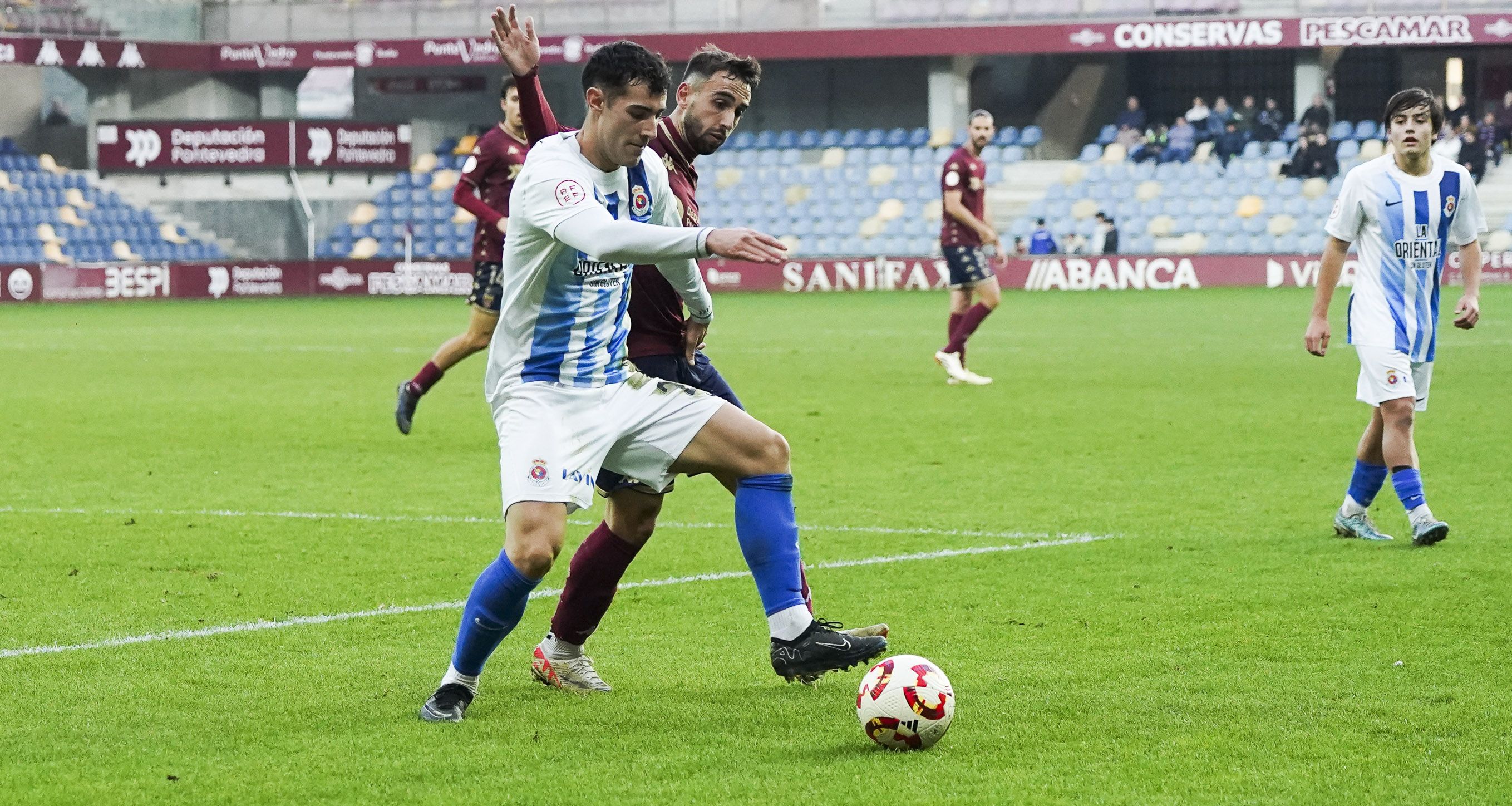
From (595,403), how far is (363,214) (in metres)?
34.8

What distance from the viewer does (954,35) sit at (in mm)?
35781

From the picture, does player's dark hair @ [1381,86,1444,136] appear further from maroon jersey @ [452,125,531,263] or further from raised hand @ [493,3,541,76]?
maroon jersey @ [452,125,531,263]

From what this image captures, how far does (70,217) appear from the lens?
121 feet

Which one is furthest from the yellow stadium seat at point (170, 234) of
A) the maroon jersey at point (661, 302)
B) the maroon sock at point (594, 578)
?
the maroon sock at point (594, 578)

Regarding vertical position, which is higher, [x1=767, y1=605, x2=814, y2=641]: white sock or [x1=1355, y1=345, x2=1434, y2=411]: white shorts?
[x1=1355, y1=345, x2=1434, y2=411]: white shorts

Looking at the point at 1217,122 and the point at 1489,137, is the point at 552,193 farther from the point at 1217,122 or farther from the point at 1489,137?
the point at 1217,122

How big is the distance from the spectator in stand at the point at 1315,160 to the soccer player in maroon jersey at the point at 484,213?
26.7 metres

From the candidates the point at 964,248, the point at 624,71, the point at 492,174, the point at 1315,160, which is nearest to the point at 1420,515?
the point at 624,71

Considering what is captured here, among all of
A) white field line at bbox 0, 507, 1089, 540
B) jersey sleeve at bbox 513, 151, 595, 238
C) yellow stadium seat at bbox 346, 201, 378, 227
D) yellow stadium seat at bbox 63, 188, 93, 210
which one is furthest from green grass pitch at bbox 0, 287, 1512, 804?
yellow stadium seat at bbox 63, 188, 93, 210

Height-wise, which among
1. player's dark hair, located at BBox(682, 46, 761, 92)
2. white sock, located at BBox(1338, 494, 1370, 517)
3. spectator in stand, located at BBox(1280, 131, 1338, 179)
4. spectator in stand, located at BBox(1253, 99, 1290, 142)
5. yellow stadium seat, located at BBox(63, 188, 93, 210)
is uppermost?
spectator in stand, located at BBox(1253, 99, 1290, 142)

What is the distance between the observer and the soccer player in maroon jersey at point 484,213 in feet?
35.4

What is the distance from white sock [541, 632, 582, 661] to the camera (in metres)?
5.12

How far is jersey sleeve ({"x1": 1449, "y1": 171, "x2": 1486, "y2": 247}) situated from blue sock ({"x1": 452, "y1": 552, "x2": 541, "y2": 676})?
15.0 ft

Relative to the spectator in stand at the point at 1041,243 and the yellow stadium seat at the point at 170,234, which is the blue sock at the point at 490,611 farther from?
the yellow stadium seat at the point at 170,234
